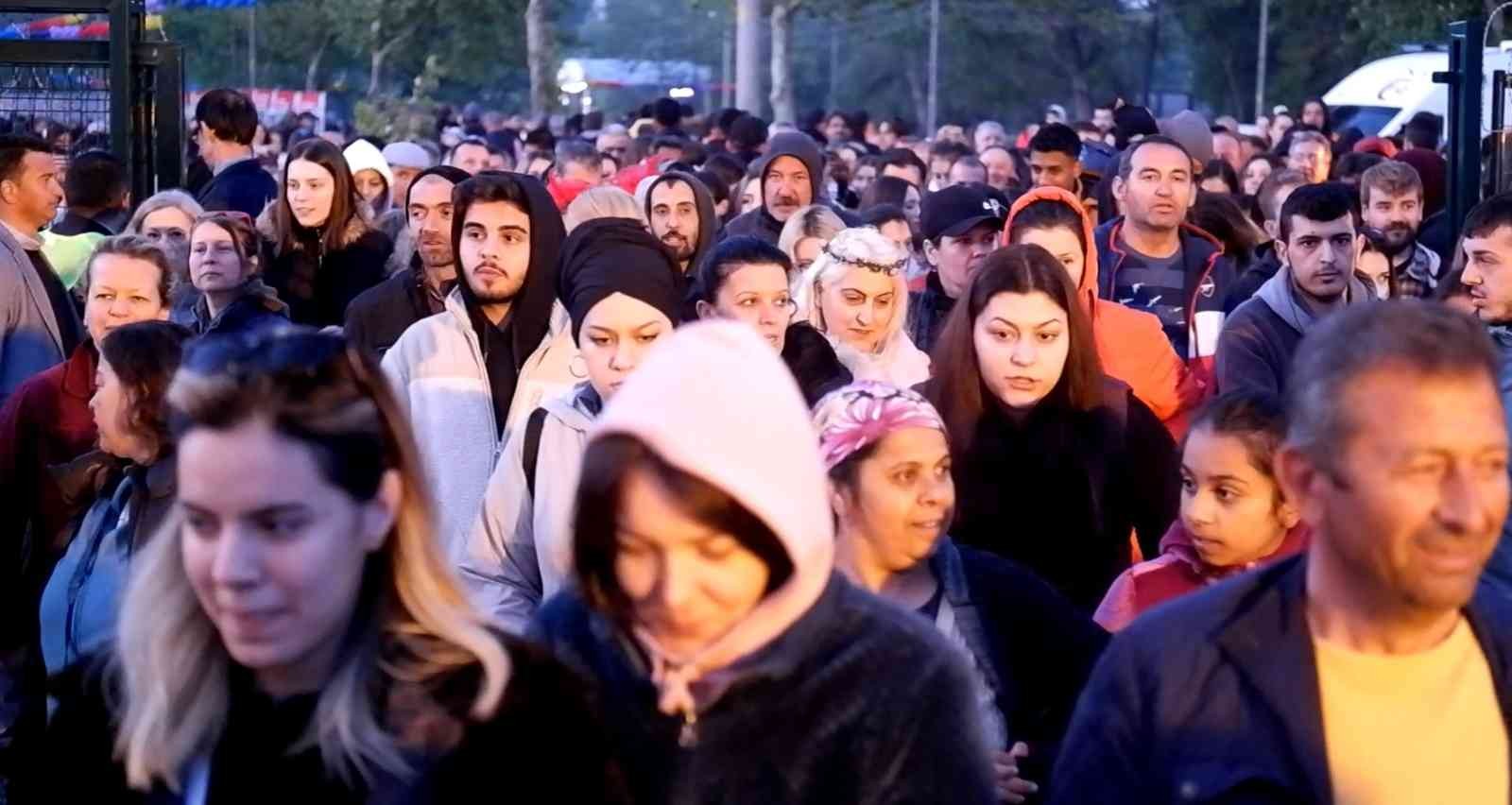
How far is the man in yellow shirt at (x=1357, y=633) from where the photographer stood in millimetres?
3088

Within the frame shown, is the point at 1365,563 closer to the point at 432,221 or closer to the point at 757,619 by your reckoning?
the point at 757,619

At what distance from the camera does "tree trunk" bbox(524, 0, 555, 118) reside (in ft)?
137

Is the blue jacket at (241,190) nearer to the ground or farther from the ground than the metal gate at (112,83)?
nearer to the ground

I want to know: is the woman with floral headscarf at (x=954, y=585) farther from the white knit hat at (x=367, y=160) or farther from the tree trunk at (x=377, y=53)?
the tree trunk at (x=377, y=53)

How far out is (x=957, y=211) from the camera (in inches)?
394

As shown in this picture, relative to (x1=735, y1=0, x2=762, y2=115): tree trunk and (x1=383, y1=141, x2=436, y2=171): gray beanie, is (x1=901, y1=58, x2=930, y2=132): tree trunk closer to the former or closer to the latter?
(x1=735, y1=0, x2=762, y2=115): tree trunk

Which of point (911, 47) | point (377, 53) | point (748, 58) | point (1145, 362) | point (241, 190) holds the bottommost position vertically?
point (1145, 362)

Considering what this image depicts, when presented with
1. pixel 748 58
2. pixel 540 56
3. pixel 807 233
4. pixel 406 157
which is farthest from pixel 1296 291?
pixel 540 56

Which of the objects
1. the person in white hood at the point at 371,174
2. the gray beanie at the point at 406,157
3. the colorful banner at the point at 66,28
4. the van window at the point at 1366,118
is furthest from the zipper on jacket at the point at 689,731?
the van window at the point at 1366,118

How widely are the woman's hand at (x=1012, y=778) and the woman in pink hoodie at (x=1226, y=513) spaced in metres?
0.64

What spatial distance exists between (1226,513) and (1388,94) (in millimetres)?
26086

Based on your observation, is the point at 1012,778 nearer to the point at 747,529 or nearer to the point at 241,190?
the point at 747,529

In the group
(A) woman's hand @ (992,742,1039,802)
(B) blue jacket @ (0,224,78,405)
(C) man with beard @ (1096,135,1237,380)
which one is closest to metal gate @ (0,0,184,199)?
(B) blue jacket @ (0,224,78,405)

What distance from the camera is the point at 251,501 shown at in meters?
2.98
